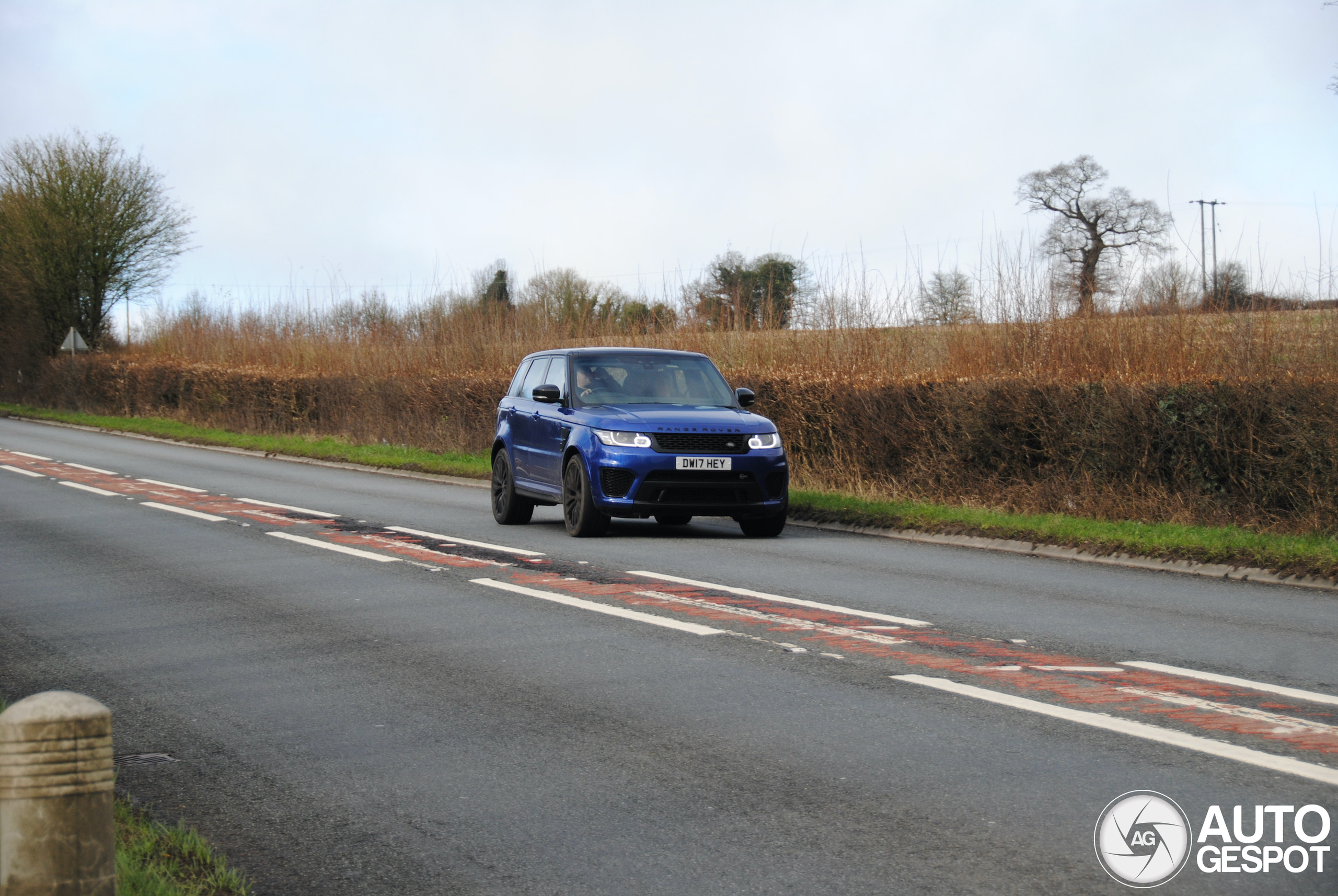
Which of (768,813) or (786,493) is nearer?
(768,813)

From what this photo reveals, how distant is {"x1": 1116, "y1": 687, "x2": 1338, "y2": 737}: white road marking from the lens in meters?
Result: 5.52

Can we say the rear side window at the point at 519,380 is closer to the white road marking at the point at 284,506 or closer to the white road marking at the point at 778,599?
the white road marking at the point at 284,506

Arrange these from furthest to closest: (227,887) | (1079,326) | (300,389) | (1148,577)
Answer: (300,389), (1079,326), (1148,577), (227,887)

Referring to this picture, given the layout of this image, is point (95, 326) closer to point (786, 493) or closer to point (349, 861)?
point (786, 493)

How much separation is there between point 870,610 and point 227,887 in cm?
558

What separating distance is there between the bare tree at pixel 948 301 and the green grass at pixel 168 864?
14918mm

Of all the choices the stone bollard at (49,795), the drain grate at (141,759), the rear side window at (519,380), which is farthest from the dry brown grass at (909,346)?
the stone bollard at (49,795)

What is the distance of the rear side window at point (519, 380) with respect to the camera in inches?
634

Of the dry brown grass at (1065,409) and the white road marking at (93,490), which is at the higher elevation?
the dry brown grass at (1065,409)

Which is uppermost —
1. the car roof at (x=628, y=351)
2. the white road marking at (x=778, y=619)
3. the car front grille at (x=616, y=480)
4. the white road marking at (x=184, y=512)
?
the car roof at (x=628, y=351)

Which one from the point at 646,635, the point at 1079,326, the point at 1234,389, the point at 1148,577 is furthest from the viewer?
the point at 1079,326

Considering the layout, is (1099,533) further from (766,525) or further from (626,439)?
(626,439)

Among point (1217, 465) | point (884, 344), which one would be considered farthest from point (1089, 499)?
point (884, 344)

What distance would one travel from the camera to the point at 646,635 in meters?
7.99
